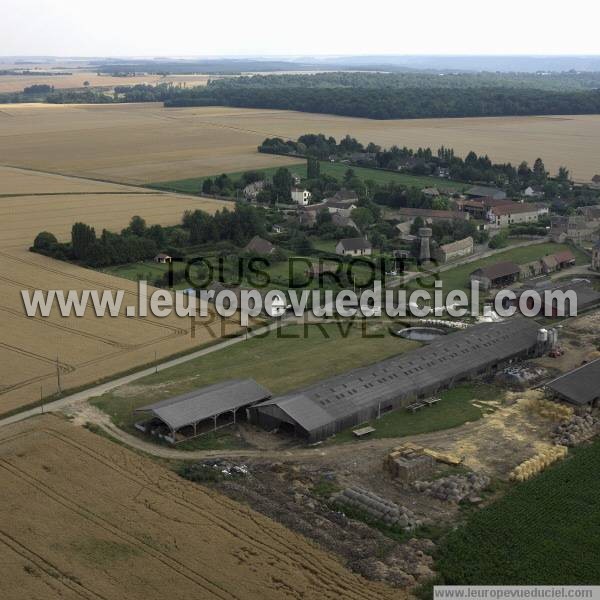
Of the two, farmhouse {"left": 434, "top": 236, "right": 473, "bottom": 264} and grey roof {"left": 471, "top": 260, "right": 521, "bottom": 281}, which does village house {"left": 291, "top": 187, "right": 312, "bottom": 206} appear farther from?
grey roof {"left": 471, "top": 260, "right": 521, "bottom": 281}

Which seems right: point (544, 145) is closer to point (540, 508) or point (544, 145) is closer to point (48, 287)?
point (48, 287)

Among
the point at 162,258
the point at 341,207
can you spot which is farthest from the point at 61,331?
the point at 341,207

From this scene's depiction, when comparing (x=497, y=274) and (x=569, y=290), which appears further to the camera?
(x=497, y=274)

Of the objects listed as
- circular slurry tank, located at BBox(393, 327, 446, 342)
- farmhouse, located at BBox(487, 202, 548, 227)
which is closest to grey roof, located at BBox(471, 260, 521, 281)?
circular slurry tank, located at BBox(393, 327, 446, 342)

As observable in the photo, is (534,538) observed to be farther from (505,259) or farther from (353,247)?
(505,259)

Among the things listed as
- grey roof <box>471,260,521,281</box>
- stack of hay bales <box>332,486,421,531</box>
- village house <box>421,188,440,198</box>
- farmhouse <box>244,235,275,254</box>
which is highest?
village house <box>421,188,440,198</box>

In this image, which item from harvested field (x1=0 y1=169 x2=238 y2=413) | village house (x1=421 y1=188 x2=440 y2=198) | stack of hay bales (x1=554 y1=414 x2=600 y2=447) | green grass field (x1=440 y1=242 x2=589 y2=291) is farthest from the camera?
village house (x1=421 y1=188 x2=440 y2=198)

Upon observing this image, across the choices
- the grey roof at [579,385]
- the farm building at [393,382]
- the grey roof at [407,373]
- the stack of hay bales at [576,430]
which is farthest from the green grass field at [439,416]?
the stack of hay bales at [576,430]
